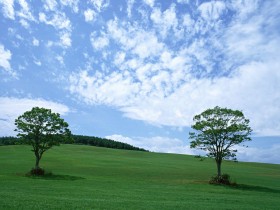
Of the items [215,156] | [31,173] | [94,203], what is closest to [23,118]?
[31,173]

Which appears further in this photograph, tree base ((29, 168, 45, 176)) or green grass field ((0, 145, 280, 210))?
tree base ((29, 168, 45, 176))

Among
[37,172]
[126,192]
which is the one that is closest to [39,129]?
[37,172]

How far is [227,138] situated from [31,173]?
32.3 metres

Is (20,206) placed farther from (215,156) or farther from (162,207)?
(215,156)

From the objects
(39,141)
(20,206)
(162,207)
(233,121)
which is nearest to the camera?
(20,206)

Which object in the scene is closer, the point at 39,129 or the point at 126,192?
the point at 126,192

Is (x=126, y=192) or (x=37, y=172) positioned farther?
(x=37, y=172)

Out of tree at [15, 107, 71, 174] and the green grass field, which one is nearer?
the green grass field

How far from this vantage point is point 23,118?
58375 millimetres

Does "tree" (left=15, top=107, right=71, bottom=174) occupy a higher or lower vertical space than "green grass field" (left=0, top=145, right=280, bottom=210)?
higher

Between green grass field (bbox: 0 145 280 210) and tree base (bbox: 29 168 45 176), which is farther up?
tree base (bbox: 29 168 45 176)

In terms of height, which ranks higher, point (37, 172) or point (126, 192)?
point (37, 172)

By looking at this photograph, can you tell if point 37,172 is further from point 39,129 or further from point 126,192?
point 126,192

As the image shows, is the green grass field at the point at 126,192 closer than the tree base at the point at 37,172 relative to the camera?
Yes
